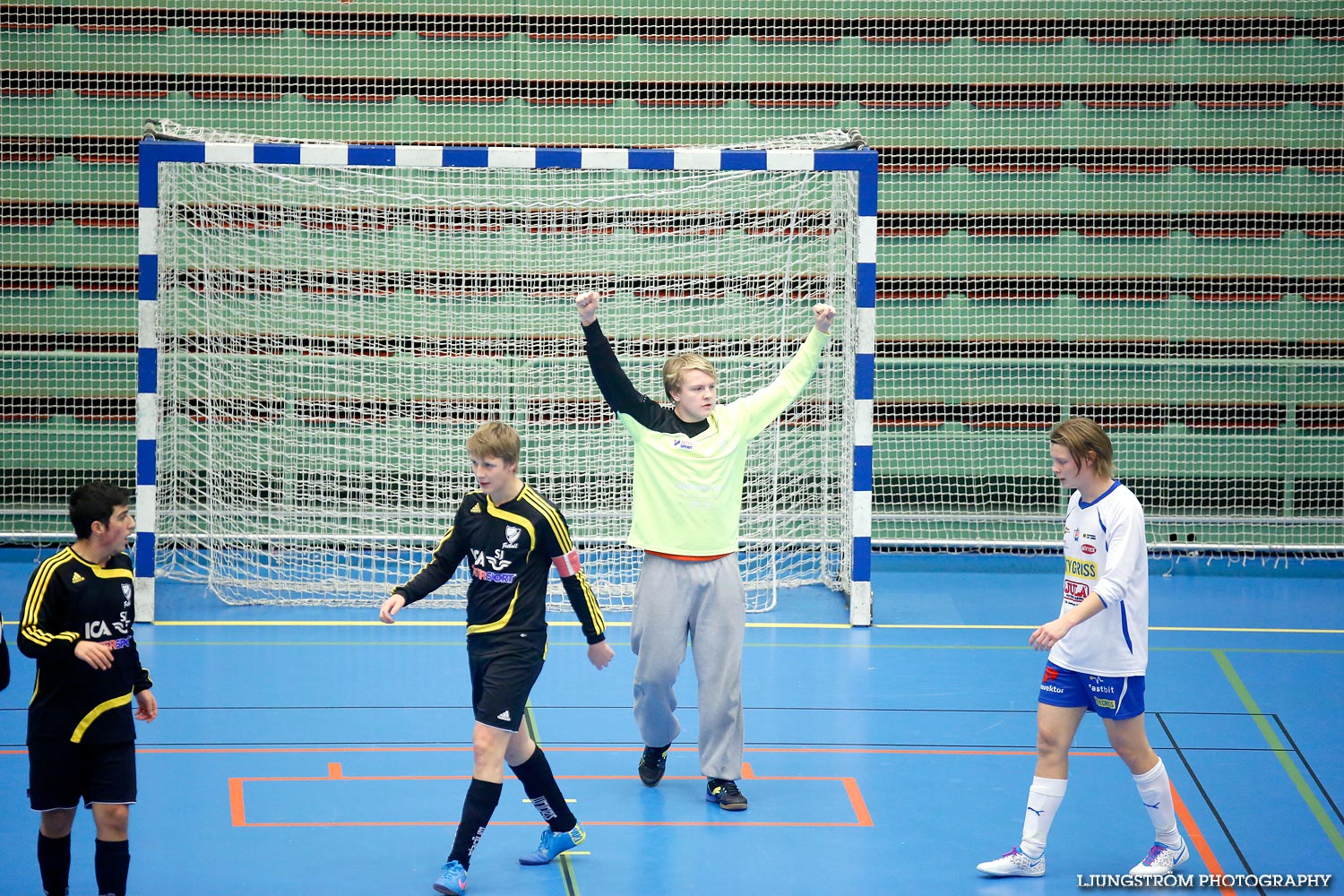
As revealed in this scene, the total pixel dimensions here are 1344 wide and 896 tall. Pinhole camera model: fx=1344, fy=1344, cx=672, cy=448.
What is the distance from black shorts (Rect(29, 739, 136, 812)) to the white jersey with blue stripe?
9.96ft

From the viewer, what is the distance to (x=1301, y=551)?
10.0 meters

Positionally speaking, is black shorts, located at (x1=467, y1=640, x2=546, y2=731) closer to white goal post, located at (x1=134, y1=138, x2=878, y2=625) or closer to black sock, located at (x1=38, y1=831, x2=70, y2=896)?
black sock, located at (x1=38, y1=831, x2=70, y2=896)

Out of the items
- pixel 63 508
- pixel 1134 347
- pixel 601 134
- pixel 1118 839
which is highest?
pixel 601 134

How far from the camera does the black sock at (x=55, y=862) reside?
4234 millimetres

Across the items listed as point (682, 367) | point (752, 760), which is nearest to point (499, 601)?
point (682, 367)

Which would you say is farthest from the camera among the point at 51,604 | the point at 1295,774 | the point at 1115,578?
the point at 1295,774

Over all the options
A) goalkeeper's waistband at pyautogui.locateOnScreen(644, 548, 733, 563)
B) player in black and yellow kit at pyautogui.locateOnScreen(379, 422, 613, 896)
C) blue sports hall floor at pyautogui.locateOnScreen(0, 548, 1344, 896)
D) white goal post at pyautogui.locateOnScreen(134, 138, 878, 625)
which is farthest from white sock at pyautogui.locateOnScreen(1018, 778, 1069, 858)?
white goal post at pyautogui.locateOnScreen(134, 138, 878, 625)

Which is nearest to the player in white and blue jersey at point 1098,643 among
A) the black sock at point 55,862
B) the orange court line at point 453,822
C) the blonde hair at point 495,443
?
the orange court line at point 453,822

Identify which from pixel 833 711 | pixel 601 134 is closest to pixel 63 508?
pixel 601 134

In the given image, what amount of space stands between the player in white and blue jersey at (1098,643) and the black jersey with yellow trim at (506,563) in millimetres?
1670

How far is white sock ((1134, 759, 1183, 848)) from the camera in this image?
184 inches

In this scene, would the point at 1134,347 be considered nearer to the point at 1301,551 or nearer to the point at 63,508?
the point at 1301,551

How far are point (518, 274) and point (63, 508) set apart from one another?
150 inches

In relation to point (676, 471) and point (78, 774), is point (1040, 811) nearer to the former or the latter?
point (676, 471)
